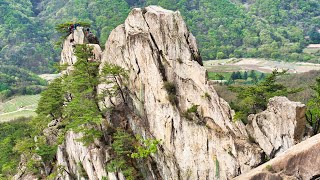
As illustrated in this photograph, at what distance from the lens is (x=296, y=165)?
86.6 feet

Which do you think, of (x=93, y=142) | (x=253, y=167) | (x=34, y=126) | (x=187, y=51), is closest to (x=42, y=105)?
(x=34, y=126)

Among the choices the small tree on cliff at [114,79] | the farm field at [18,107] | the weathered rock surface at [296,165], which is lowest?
the farm field at [18,107]

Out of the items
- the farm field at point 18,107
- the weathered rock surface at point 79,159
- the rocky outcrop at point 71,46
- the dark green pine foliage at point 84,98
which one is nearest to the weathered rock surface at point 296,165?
the weathered rock surface at point 79,159

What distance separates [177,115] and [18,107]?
10925 centimetres

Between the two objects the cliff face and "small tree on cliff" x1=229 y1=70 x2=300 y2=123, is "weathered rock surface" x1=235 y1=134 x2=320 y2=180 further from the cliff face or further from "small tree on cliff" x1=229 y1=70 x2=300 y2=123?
"small tree on cliff" x1=229 y1=70 x2=300 y2=123

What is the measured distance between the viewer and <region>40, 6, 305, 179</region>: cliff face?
29625 millimetres

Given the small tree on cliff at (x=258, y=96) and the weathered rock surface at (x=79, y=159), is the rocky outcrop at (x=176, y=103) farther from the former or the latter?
the weathered rock surface at (x=79, y=159)

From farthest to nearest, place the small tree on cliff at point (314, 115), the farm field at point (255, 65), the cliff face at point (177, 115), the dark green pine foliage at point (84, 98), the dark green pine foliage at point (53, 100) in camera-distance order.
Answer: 1. the farm field at point (255, 65)
2. the dark green pine foliage at point (53, 100)
3. the dark green pine foliage at point (84, 98)
4. the small tree on cliff at point (314, 115)
5. the cliff face at point (177, 115)

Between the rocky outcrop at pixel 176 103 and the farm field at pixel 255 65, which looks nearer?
the rocky outcrop at pixel 176 103

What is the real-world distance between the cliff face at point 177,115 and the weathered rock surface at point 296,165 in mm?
2162

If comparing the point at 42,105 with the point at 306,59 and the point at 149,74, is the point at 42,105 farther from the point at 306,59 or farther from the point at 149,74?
the point at 306,59

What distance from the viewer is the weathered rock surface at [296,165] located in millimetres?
25969

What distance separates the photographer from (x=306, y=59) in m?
173

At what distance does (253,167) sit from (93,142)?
1578cm
